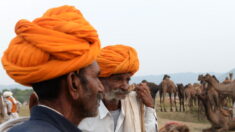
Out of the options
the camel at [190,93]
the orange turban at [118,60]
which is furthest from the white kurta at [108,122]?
the camel at [190,93]

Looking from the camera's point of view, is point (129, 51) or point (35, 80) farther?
point (129, 51)

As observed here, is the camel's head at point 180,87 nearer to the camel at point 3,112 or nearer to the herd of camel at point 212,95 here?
the herd of camel at point 212,95

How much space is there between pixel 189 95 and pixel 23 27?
19362mm

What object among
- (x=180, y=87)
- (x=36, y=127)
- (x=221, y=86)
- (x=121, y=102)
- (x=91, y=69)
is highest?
(x=91, y=69)

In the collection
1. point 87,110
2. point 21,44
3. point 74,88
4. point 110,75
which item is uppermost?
point 21,44

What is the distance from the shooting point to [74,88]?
Answer: 1479mm

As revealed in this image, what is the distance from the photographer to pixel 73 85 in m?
1.48

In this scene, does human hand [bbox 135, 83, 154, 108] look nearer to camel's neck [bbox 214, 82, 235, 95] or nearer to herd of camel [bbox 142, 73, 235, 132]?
herd of camel [bbox 142, 73, 235, 132]

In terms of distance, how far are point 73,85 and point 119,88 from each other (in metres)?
1.77

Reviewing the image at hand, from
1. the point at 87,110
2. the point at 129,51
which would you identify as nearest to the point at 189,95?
the point at 129,51

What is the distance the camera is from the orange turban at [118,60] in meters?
3.35

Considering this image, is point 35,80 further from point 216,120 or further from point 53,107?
point 216,120

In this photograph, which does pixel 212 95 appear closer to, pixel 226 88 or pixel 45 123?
pixel 226 88

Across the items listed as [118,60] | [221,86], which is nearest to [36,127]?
[118,60]
